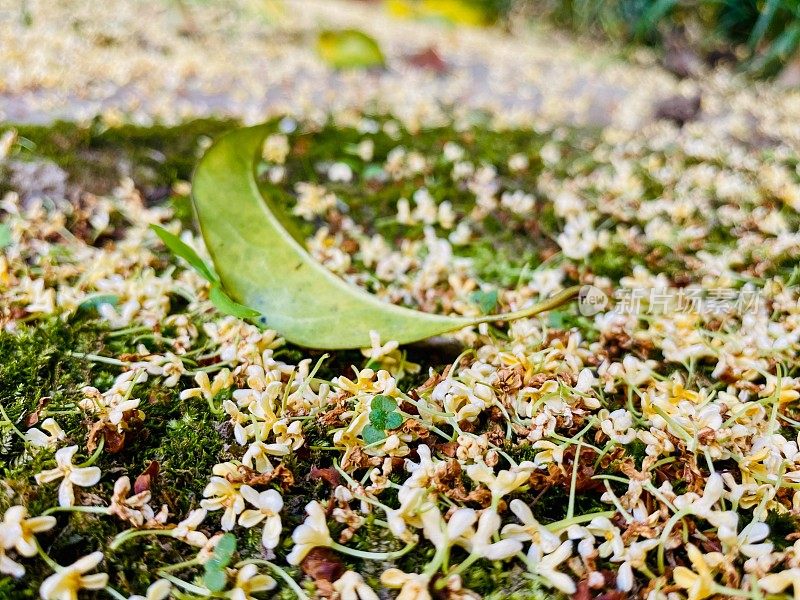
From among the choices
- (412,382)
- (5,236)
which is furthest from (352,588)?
(5,236)

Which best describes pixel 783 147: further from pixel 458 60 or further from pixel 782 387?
pixel 458 60

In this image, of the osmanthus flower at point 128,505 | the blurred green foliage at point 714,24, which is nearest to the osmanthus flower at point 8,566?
the osmanthus flower at point 128,505

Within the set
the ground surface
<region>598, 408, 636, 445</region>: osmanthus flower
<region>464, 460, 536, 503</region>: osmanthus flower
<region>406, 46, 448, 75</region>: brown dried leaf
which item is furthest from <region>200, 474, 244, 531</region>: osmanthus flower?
<region>406, 46, 448, 75</region>: brown dried leaf

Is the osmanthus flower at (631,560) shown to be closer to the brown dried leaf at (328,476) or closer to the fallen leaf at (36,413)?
the brown dried leaf at (328,476)

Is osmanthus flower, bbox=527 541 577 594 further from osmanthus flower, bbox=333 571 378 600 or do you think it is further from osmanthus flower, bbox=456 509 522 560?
osmanthus flower, bbox=333 571 378 600

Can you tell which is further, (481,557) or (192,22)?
(192,22)

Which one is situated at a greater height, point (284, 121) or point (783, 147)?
point (783, 147)

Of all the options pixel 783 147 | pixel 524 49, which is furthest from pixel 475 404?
pixel 524 49
